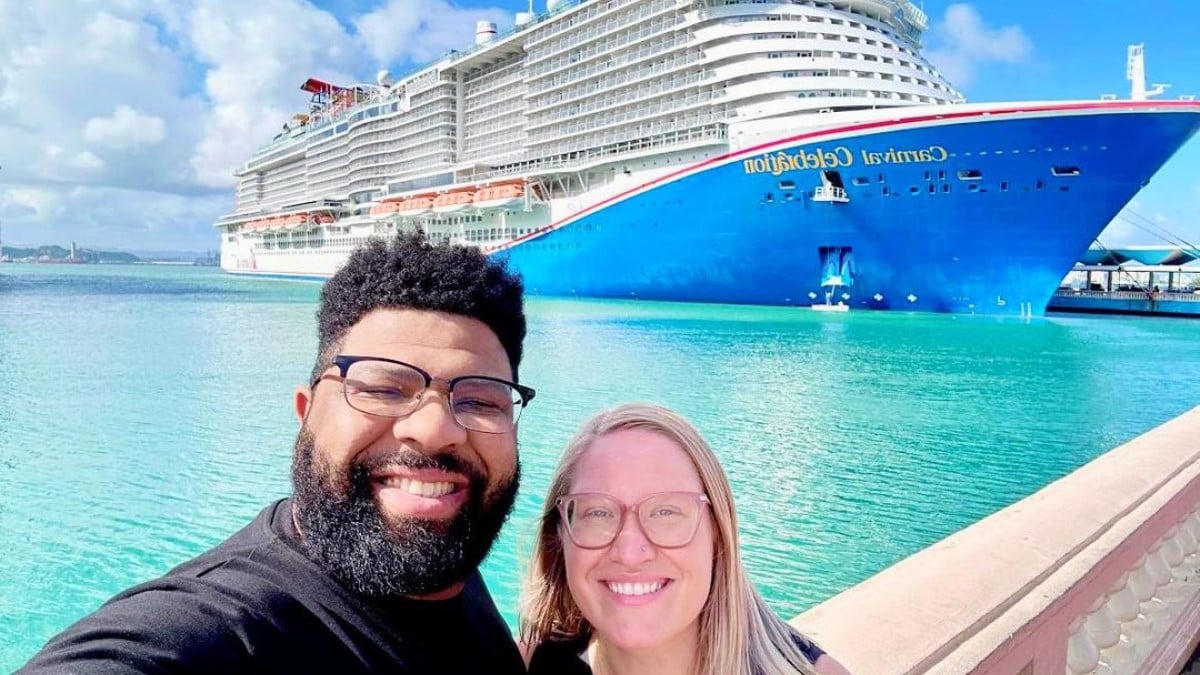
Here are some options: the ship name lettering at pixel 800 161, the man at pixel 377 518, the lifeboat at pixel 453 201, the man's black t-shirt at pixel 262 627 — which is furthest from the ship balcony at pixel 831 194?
the man's black t-shirt at pixel 262 627

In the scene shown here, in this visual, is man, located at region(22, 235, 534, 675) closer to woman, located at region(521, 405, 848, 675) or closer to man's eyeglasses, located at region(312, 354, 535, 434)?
man's eyeglasses, located at region(312, 354, 535, 434)

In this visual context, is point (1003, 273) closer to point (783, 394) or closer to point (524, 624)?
point (783, 394)

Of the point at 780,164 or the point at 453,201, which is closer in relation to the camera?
the point at 780,164

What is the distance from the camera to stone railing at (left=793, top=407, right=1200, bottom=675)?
162cm

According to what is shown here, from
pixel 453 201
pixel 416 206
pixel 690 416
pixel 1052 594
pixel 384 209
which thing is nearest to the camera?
pixel 1052 594

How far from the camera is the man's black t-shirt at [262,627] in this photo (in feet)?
3.03

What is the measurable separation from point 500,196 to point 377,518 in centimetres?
3015

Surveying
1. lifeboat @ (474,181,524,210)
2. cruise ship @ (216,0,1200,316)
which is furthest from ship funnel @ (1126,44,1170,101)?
lifeboat @ (474,181,524,210)

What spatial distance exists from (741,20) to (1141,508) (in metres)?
25.4

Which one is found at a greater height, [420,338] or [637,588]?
[420,338]

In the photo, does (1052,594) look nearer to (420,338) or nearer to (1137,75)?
(420,338)

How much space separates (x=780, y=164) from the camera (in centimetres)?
2123

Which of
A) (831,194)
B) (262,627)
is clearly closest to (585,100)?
(831,194)

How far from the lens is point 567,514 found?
1.30 metres
